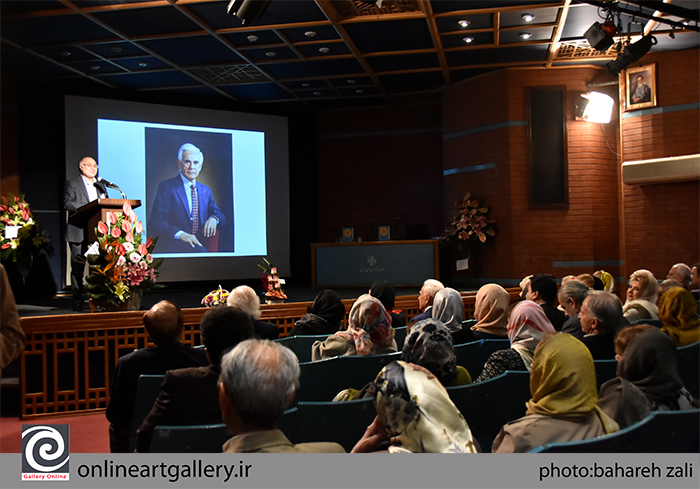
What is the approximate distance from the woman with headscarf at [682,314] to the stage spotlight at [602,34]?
347 centimetres

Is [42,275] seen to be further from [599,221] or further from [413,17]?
[599,221]

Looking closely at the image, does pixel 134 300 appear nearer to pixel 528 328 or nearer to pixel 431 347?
pixel 528 328

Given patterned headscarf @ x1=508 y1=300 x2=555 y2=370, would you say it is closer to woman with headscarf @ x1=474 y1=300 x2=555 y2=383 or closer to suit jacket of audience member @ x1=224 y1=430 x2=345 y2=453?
woman with headscarf @ x1=474 y1=300 x2=555 y2=383

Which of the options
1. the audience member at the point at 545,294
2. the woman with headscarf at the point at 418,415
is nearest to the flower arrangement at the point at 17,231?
the audience member at the point at 545,294

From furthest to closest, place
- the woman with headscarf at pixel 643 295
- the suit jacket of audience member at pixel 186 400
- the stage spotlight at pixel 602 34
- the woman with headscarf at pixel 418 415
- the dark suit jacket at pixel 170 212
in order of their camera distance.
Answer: the dark suit jacket at pixel 170 212
the stage spotlight at pixel 602 34
the woman with headscarf at pixel 643 295
the suit jacket of audience member at pixel 186 400
the woman with headscarf at pixel 418 415

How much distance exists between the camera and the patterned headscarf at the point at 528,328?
247 cm

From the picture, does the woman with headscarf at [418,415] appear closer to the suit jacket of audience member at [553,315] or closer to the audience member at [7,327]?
the audience member at [7,327]

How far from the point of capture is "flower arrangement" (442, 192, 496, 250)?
26.5 feet

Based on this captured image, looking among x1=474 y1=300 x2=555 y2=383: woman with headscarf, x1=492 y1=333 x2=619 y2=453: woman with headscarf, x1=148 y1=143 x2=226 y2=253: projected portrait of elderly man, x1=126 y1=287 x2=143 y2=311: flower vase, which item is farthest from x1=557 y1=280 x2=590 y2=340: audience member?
x1=148 y1=143 x2=226 y2=253: projected portrait of elderly man

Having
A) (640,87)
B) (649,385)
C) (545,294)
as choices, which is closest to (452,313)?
(545,294)

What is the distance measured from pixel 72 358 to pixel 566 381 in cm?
385

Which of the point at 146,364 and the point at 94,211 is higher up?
the point at 94,211

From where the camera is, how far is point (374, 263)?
816 cm
